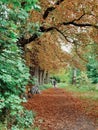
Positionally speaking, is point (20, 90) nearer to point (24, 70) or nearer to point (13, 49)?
point (24, 70)

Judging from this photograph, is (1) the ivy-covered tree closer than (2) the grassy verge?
Yes

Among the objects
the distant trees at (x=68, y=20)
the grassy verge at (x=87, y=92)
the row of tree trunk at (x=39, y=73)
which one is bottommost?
the grassy verge at (x=87, y=92)

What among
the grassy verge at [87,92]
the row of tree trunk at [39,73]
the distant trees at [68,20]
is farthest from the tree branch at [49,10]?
the grassy verge at [87,92]

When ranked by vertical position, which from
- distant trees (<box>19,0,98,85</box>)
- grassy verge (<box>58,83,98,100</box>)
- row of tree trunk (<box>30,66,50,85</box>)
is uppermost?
distant trees (<box>19,0,98,85</box>)

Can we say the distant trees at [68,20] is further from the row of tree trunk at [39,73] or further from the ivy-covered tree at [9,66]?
the ivy-covered tree at [9,66]

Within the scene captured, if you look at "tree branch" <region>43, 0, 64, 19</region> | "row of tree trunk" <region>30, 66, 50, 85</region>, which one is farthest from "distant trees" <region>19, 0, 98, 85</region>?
"row of tree trunk" <region>30, 66, 50, 85</region>

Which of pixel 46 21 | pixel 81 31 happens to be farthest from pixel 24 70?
pixel 81 31

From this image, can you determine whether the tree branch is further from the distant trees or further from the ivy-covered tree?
the ivy-covered tree

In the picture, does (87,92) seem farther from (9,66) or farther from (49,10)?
(9,66)

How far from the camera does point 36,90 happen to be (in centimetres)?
2819

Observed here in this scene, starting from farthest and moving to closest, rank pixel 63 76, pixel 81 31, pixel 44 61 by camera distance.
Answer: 1. pixel 63 76
2. pixel 44 61
3. pixel 81 31

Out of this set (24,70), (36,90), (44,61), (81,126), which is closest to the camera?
(24,70)

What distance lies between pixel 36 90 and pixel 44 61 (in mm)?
7560

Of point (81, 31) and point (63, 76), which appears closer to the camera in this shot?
point (81, 31)
